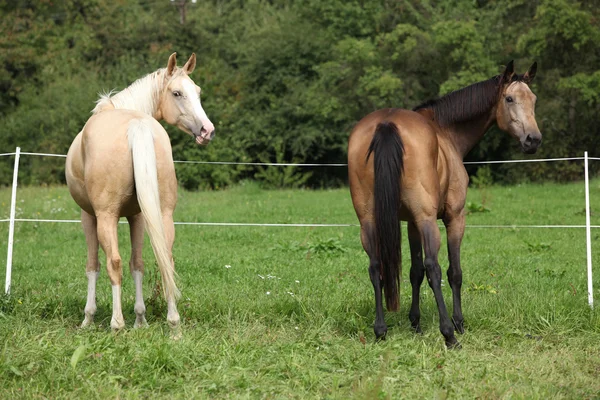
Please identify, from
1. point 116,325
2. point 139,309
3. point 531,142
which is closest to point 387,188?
point 531,142

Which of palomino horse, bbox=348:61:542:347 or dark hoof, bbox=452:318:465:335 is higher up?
palomino horse, bbox=348:61:542:347

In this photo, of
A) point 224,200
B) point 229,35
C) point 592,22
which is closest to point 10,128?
point 229,35

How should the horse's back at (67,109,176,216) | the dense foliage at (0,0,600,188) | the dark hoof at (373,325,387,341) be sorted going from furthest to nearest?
the dense foliage at (0,0,600,188), the dark hoof at (373,325,387,341), the horse's back at (67,109,176,216)

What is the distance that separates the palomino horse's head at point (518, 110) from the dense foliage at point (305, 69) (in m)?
17.2

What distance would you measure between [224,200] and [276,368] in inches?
524

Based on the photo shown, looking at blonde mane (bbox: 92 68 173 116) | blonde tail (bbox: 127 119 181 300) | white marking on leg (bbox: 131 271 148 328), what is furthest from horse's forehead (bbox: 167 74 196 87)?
white marking on leg (bbox: 131 271 148 328)

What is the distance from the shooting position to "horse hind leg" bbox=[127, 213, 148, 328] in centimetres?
557

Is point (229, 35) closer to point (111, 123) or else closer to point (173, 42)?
point (173, 42)

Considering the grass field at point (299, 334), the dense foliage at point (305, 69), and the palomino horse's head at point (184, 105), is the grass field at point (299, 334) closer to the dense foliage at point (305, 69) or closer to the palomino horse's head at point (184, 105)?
the palomino horse's head at point (184, 105)

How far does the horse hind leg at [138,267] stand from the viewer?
219 inches

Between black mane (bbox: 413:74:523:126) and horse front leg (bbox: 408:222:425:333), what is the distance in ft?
3.32

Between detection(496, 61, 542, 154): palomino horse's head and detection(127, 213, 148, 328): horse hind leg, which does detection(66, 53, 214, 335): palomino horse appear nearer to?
detection(127, 213, 148, 328): horse hind leg

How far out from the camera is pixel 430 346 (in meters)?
5.29

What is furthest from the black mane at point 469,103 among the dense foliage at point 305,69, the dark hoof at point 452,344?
the dense foliage at point 305,69
